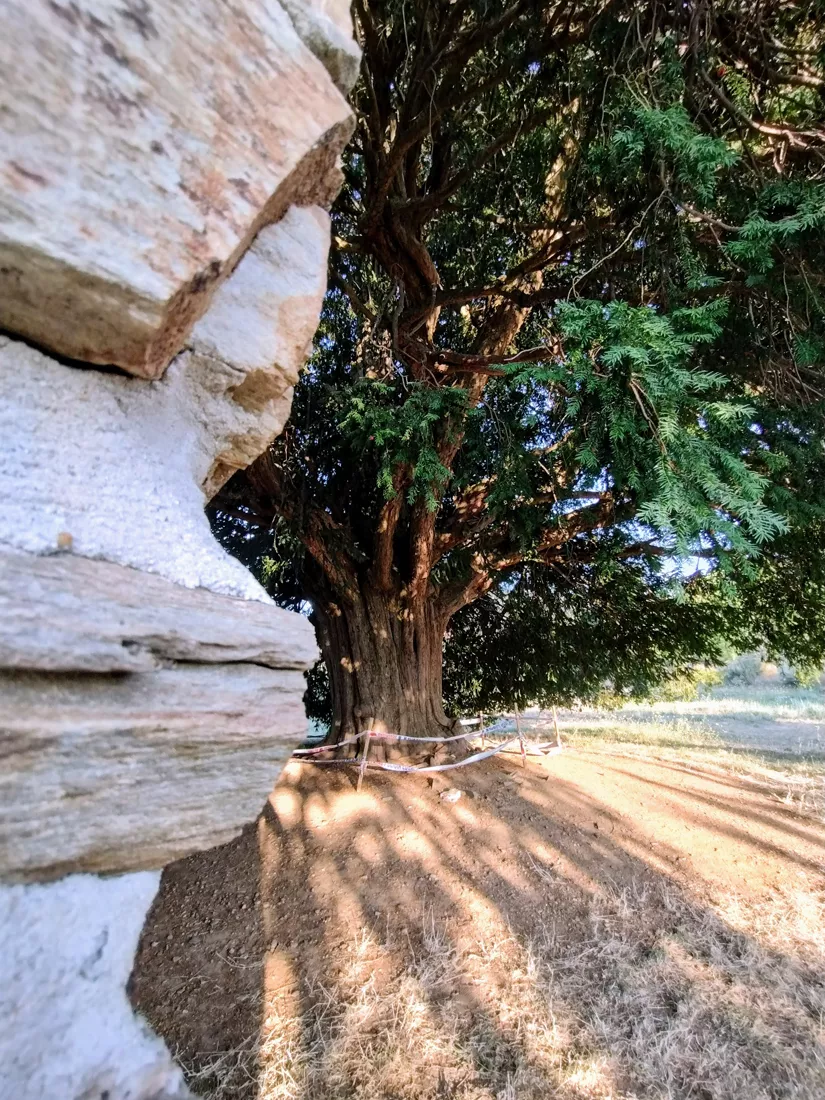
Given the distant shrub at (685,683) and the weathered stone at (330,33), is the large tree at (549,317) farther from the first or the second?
the distant shrub at (685,683)

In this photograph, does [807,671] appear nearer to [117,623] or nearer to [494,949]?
[494,949]

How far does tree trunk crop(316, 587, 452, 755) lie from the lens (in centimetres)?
531

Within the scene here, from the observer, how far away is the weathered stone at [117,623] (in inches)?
38.9

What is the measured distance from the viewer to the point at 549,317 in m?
4.61

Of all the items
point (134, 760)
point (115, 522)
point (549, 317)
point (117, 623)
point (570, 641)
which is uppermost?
point (549, 317)

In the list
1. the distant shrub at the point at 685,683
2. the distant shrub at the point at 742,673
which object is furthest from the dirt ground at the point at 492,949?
the distant shrub at the point at 742,673

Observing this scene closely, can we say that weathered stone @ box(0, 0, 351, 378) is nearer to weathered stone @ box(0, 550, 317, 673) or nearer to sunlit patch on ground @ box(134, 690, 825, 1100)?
weathered stone @ box(0, 550, 317, 673)

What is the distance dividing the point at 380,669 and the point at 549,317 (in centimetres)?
343

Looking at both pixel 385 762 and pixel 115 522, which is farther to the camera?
pixel 385 762

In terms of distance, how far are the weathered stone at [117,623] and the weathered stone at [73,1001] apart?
17.3 inches

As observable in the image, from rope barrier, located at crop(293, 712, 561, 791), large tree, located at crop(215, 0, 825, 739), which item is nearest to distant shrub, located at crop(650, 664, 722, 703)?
large tree, located at crop(215, 0, 825, 739)

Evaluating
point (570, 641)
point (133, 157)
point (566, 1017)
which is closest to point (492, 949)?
point (566, 1017)

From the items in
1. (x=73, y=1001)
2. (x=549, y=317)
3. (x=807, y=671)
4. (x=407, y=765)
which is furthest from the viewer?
(x=807, y=671)

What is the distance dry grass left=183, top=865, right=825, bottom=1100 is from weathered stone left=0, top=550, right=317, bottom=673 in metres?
2.07
